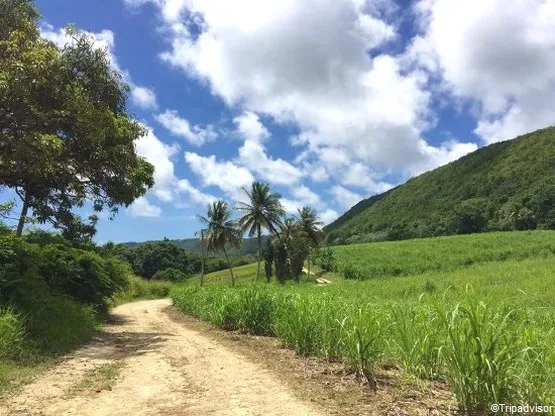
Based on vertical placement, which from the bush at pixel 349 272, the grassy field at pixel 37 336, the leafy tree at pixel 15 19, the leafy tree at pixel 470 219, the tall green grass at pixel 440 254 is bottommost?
the grassy field at pixel 37 336

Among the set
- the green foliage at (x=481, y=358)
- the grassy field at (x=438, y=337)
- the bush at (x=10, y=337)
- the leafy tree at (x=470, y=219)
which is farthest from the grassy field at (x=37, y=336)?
the leafy tree at (x=470, y=219)

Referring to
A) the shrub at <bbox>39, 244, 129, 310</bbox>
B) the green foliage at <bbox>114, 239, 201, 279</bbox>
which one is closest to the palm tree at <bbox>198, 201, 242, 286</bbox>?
the shrub at <bbox>39, 244, 129, 310</bbox>

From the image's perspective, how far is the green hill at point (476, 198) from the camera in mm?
95625

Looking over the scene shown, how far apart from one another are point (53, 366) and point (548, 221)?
313 ft

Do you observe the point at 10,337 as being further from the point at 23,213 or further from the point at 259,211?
the point at 259,211

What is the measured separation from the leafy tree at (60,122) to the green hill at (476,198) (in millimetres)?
89106

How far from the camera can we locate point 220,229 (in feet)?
192

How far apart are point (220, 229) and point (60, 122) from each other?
1781 inches

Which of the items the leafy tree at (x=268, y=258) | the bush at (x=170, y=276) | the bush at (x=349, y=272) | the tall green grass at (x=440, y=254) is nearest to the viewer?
the tall green grass at (x=440, y=254)

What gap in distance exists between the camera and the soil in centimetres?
632

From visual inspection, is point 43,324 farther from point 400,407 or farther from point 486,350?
point 486,350

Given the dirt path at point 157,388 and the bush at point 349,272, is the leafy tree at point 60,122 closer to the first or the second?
the dirt path at point 157,388

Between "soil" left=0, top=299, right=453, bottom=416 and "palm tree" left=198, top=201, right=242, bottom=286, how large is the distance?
46549 mm

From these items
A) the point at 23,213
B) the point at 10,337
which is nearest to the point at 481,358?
the point at 10,337
